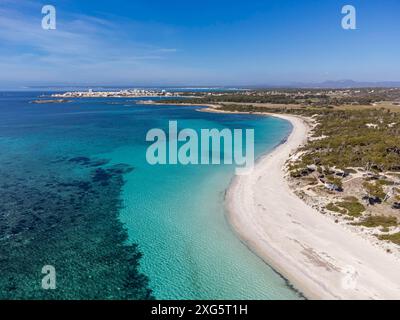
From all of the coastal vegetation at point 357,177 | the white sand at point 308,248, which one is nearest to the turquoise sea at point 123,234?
the white sand at point 308,248

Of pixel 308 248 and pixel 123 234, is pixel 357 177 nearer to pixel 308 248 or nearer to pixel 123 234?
pixel 308 248

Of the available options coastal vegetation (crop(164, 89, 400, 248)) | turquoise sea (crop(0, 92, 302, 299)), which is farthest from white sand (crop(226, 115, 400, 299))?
coastal vegetation (crop(164, 89, 400, 248))

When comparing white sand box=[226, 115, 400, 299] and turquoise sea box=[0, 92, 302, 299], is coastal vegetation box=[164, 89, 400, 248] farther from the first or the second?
turquoise sea box=[0, 92, 302, 299]

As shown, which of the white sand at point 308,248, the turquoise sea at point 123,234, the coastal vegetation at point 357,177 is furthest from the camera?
the coastal vegetation at point 357,177

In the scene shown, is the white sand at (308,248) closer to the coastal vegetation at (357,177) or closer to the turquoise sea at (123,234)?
the turquoise sea at (123,234)

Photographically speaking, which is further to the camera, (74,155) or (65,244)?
(74,155)

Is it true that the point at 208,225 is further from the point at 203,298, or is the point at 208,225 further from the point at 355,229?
the point at 355,229

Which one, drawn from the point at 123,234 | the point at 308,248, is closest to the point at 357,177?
the point at 308,248
